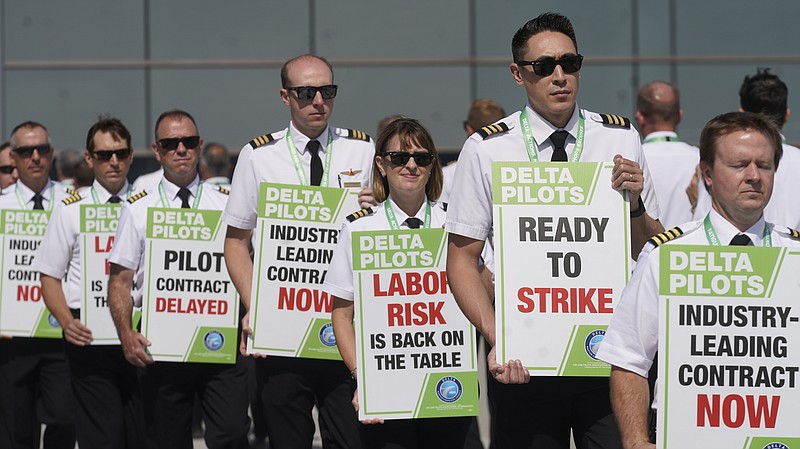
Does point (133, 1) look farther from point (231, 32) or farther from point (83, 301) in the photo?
point (83, 301)

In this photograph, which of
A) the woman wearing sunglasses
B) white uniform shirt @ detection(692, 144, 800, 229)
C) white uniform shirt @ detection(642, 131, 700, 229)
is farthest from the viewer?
white uniform shirt @ detection(642, 131, 700, 229)

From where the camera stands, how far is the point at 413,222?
Result: 6180 millimetres

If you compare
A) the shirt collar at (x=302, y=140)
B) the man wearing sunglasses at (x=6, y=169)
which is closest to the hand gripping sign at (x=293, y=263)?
the shirt collar at (x=302, y=140)

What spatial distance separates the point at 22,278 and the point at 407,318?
4266 millimetres

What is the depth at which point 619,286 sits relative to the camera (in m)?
4.98

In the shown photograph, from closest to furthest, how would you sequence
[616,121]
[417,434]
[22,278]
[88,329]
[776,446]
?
[776,446], [616,121], [417,434], [88,329], [22,278]

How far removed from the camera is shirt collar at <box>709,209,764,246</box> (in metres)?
4.23

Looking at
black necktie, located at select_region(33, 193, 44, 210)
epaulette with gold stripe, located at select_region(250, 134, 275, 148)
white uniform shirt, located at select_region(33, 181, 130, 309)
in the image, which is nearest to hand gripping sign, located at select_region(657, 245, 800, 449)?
epaulette with gold stripe, located at select_region(250, 134, 275, 148)

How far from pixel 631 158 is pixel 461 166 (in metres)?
0.60

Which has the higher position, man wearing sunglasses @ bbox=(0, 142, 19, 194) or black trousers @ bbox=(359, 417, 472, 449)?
man wearing sunglasses @ bbox=(0, 142, 19, 194)

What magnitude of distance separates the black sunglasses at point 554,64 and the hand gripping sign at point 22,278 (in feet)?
16.9

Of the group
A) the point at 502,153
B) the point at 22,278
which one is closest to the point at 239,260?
the point at 502,153

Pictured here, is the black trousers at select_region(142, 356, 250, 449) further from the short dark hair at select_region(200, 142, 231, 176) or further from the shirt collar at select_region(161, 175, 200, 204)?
the short dark hair at select_region(200, 142, 231, 176)

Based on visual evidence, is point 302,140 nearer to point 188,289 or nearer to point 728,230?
point 188,289
